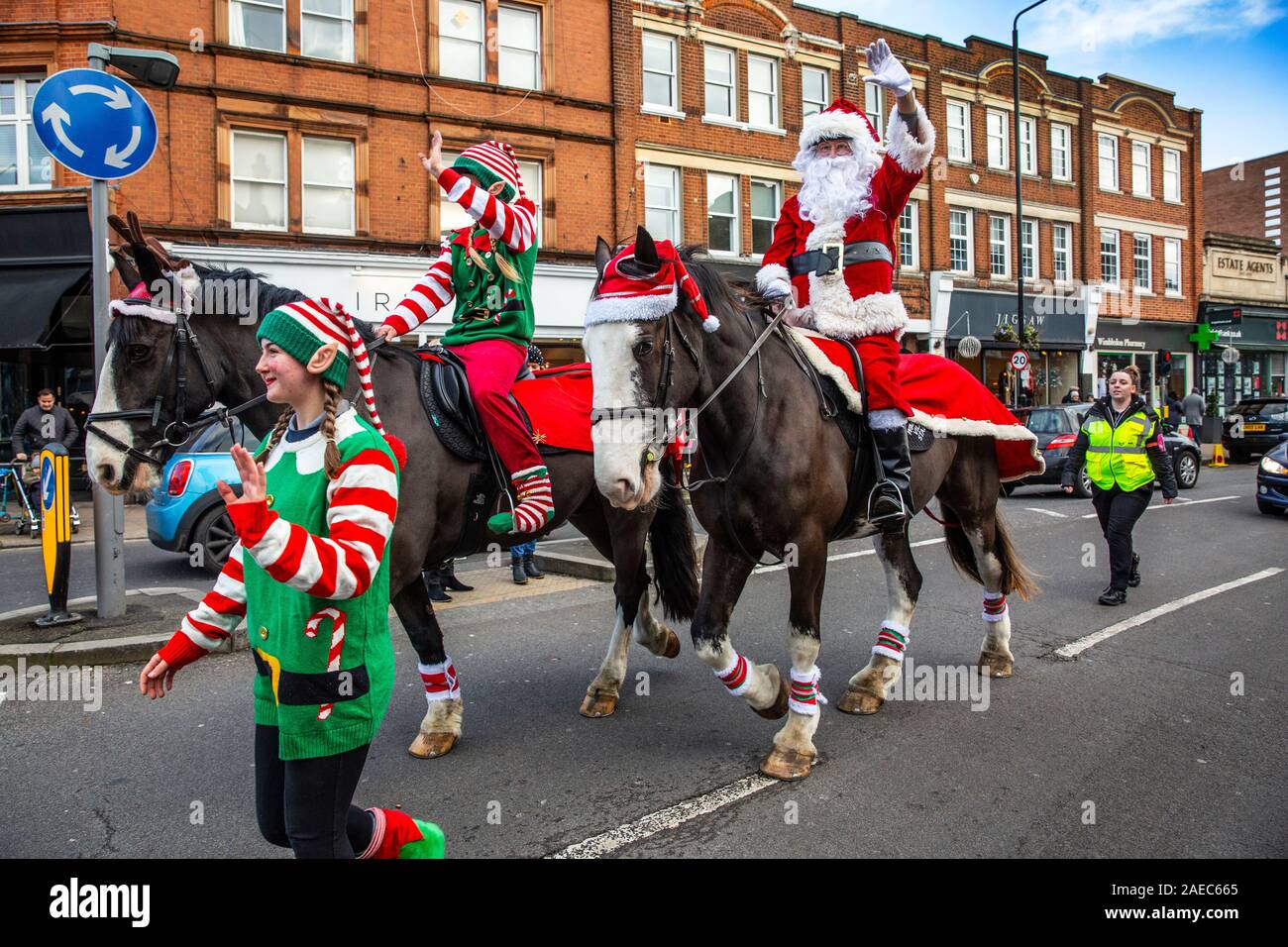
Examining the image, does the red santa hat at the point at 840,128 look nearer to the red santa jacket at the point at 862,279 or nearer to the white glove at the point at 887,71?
the red santa jacket at the point at 862,279

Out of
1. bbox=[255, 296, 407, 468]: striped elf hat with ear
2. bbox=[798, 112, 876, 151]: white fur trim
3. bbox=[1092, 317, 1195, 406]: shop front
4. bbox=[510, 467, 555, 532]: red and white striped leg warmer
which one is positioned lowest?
bbox=[510, 467, 555, 532]: red and white striped leg warmer

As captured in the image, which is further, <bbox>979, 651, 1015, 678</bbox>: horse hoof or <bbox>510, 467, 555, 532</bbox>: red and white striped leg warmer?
<bbox>979, 651, 1015, 678</bbox>: horse hoof

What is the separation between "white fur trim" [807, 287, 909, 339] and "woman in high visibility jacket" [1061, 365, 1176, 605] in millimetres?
4341

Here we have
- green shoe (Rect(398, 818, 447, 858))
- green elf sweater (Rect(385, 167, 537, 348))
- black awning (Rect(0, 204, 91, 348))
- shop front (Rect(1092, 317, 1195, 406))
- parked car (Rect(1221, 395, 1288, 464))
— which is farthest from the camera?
shop front (Rect(1092, 317, 1195, 406))

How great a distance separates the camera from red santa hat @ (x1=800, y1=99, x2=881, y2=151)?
15.5 feet

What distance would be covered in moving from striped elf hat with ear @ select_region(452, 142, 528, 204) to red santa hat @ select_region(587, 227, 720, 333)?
963 millimetres

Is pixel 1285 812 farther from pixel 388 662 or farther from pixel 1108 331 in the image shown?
pixel 1108 331

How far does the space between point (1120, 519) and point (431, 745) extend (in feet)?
21.3

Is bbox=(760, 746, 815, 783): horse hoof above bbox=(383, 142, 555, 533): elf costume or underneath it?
underneath

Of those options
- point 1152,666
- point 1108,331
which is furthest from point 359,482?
point 1108,331

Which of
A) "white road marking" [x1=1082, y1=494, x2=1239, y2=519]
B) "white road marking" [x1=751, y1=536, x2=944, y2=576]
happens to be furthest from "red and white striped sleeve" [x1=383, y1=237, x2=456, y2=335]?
"white road marking" [x1=1082, y1=494, x2=1239, y2=519]

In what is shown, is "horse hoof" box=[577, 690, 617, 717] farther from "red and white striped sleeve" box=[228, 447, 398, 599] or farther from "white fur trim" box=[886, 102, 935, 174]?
"white fur trim" box=[886, 102, 935, 174]

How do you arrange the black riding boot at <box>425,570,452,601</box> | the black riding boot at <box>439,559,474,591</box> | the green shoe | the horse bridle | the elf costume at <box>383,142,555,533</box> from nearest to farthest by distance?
the green shoe < the horse bridle < the elf costume at <box>383,142,555,533</box> < the black riding boot at <box>425,570,452,601</box> < the black riding boot at <box>439,559,474,591</box>
